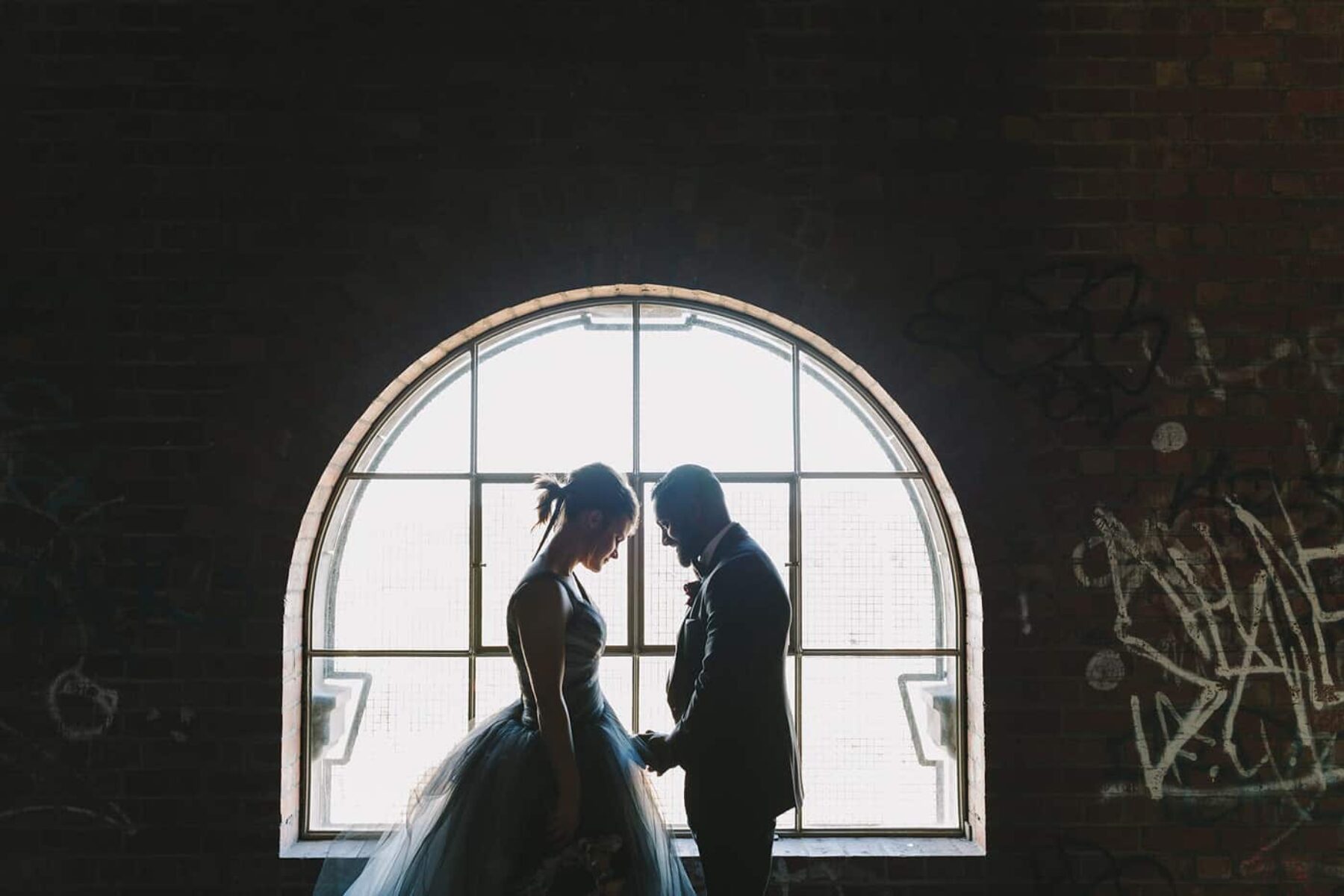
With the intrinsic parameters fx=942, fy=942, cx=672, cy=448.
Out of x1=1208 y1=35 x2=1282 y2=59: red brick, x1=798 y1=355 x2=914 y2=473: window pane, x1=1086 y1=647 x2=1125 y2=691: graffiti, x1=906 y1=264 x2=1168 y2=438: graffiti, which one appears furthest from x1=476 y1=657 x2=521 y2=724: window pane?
x1=1208 y1=35 x2=1282 y2=59: red brick

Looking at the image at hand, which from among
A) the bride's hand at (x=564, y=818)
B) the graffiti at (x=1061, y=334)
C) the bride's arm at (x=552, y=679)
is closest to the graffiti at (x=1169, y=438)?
the graffiti at (x=1061, y=334)

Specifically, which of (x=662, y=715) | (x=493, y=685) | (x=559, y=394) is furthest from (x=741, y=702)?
(x=559, y=394)

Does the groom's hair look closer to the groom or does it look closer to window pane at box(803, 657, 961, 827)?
the groom

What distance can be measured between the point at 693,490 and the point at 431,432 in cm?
118

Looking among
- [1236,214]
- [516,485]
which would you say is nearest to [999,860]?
[516,485]

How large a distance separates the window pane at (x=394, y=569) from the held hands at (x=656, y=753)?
0.91m

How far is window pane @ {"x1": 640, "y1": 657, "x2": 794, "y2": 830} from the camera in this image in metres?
3.45

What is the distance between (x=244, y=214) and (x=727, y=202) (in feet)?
5.68

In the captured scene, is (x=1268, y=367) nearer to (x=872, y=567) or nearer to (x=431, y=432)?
(x=872, y=567)

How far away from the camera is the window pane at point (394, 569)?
11.4 feet

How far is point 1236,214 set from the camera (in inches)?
133

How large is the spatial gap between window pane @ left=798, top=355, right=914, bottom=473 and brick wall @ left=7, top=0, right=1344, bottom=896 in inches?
8.0

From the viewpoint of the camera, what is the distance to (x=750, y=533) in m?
3.50

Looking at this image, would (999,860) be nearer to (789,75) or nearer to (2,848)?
(789,75)
